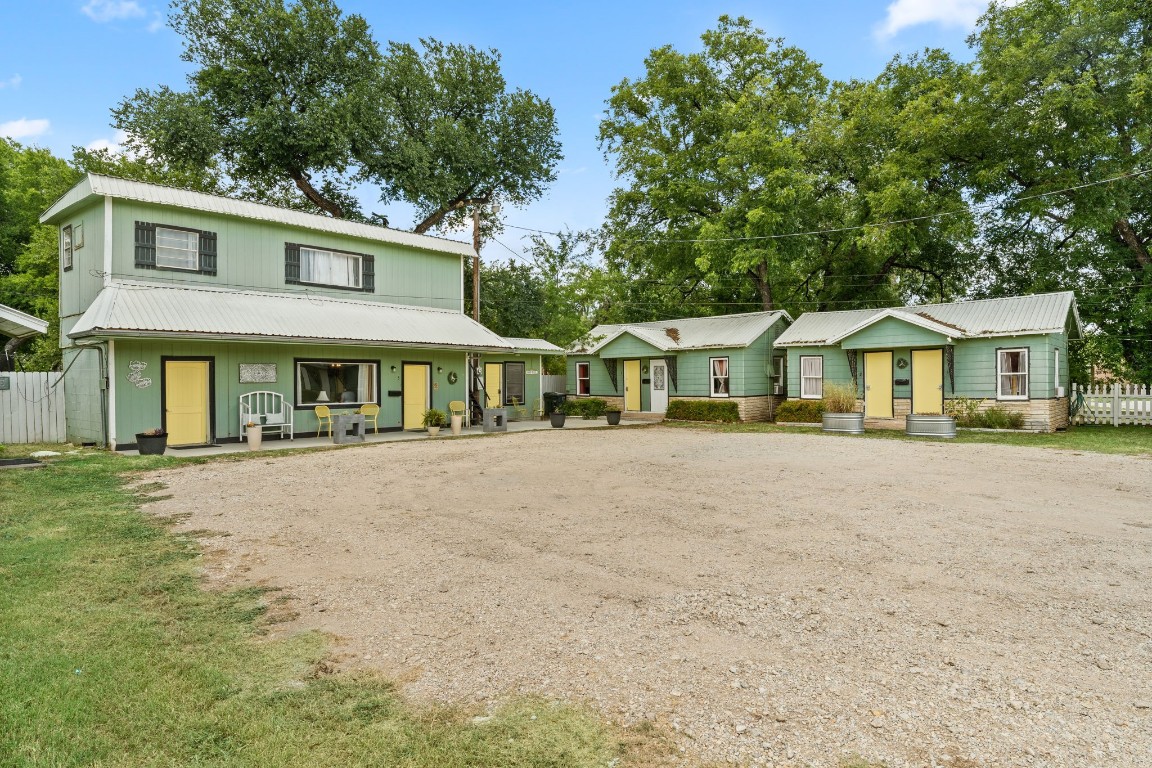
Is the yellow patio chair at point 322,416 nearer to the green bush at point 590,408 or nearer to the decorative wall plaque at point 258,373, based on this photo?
the decorative wall plaque at point 258,373

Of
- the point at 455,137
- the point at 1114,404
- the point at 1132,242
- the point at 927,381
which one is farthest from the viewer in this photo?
the point at 455,137

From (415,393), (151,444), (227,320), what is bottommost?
(151,444)

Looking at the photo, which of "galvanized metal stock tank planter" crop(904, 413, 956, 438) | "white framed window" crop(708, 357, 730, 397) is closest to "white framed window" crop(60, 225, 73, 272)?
"white framed window" crop(708, 357, 730, 397)

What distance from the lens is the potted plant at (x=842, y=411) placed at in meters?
18.0

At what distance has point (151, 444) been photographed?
12008 mm

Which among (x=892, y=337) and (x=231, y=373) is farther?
(x=892, y=337)

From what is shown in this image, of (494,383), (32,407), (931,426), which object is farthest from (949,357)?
(32,407)

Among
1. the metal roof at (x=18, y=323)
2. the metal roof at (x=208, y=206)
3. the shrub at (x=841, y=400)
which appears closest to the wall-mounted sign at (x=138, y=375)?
the metal roof at (x=18, y=323)

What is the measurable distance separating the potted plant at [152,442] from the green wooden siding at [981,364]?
62.4 feet

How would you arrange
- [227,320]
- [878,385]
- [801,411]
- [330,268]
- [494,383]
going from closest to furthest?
1. [227,320]
2. [330,268]
3. [878,385]
4. [801,411]
5. [494,383]

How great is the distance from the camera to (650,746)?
8.47ft

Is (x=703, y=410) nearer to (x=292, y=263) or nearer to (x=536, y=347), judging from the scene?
(x=536, y=347)

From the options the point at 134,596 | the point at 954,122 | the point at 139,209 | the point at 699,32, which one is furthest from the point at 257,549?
the point at 699,32

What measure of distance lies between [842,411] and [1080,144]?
12.4 metres
